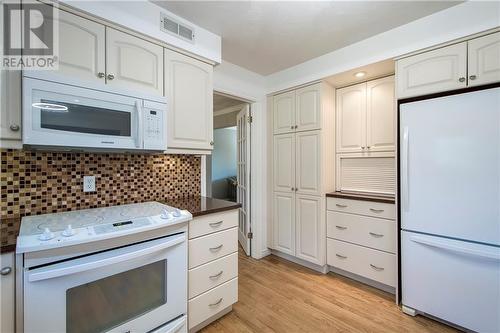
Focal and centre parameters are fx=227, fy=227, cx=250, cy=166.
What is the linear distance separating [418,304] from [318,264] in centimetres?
96

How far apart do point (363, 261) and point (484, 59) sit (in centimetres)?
193

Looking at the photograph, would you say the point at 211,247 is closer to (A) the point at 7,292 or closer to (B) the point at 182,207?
(B) the point at 182,207

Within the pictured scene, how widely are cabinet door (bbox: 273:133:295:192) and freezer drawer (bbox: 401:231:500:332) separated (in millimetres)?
1311

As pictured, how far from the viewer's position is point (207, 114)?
6.73ft

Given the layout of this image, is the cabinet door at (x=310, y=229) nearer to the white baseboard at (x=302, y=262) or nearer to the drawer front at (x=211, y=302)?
the white baseboard at (x=302, y=262)

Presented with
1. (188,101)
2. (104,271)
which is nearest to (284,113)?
(188,101)

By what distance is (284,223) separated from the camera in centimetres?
295

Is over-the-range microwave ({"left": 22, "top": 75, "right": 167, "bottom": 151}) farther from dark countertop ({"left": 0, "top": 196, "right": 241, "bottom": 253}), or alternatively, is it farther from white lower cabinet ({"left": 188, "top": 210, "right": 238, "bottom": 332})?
white lower cabinet ({"left": 188, "top": 210, "right": 238, "bottom": 332})

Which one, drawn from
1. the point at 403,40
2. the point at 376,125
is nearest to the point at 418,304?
the point at 376,125

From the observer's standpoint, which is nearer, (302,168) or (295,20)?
(295,20)

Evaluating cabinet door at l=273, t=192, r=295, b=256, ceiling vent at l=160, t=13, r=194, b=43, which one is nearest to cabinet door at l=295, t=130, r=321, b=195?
cabinet door at l=273, t=192, r=295, b=256

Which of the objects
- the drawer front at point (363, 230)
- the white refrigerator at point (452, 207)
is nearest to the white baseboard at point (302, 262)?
the drawer front at point (363, 230)

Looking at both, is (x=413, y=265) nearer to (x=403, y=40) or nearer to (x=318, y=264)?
(x=318, y=264)

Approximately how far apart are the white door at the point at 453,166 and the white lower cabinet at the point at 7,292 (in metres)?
2.53
